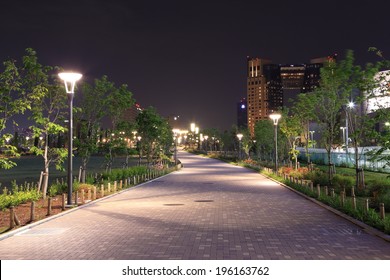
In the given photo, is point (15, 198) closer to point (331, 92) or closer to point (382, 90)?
point (382, 90)

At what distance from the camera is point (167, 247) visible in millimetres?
8688

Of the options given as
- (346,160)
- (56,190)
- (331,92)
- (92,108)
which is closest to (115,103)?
(92,108)

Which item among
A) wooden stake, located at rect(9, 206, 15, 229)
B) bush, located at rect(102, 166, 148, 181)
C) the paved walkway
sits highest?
bush, located at rect(102, 166, 148, 181)

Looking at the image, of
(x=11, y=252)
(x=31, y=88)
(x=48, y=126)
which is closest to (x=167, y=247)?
(x=11, y=252)

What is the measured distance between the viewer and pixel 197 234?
32.9 ft

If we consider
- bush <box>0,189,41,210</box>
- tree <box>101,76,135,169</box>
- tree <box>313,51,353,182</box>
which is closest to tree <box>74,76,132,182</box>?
tree <box>101,76,135,169</box>

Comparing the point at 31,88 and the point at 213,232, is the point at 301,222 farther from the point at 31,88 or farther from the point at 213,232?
the point at 31,88

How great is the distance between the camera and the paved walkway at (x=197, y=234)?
823 centimetres

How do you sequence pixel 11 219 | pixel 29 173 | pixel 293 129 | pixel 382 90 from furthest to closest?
pixel 29 173 < pixel 293 129 < pixel 382 90 < pixel 11 219

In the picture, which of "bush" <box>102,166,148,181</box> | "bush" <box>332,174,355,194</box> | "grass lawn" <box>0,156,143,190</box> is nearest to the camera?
"bush" <box>332,174,355,194</box>

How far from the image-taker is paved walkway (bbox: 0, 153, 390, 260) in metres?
8.23

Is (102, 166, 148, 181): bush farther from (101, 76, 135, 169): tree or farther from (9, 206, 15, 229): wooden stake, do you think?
(9, 206, 15, 229): wooden stake

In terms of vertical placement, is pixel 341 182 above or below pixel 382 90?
below

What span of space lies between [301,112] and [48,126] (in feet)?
Answer: 65.5
